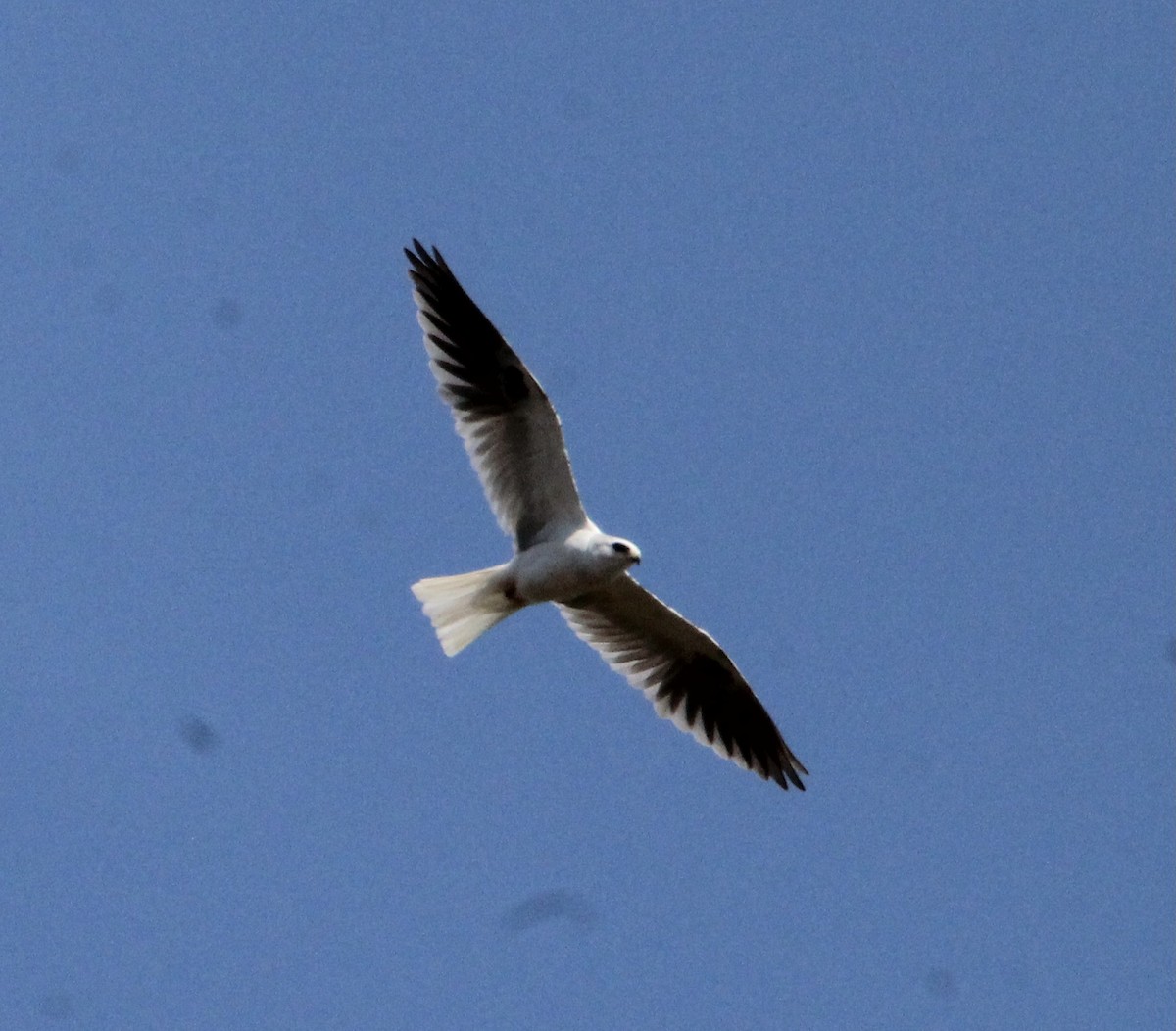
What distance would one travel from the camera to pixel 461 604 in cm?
1002

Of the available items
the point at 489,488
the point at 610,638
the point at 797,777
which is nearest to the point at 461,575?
the point at 489,488

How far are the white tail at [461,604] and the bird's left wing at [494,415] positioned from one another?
32 centimetres

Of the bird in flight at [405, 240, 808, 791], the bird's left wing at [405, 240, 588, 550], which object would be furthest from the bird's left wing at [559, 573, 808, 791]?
the bird's left wing at [405, 240, 588, 550]

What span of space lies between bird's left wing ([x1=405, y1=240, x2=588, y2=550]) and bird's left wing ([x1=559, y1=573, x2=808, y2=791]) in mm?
713

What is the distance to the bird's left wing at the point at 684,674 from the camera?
35.4 feet

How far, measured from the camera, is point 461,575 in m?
9.97

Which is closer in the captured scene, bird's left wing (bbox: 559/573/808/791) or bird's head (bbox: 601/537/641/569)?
bird's head (bbox: 601/537/641/569)

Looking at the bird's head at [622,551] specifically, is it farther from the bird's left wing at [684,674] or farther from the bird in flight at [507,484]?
the bird's left wing at [684,674]

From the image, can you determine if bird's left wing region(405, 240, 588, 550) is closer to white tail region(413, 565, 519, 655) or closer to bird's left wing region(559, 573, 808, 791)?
white tail region(413, 565, 519, 655)

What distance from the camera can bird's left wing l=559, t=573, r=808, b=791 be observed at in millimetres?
10789

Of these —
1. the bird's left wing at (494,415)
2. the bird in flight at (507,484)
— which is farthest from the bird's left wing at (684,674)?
the bird's left wing at (494,415)

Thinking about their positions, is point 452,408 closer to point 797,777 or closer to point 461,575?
point 461,575

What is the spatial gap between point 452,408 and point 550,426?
54cm

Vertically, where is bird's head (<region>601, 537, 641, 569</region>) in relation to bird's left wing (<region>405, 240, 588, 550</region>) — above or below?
below
